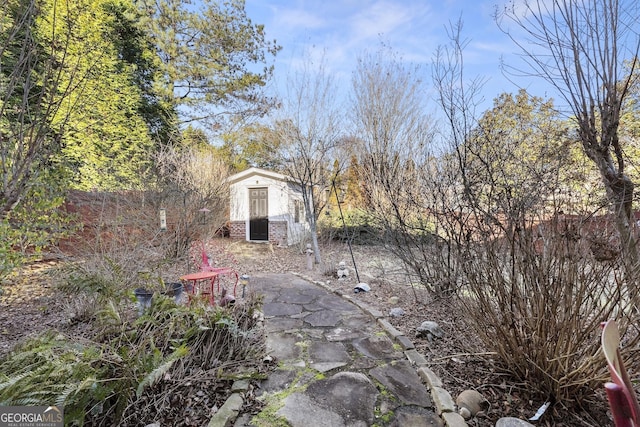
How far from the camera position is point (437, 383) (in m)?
2.21

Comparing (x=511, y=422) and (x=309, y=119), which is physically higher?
(x=309, y=119)

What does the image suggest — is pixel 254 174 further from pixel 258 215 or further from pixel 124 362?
pixel 124 362

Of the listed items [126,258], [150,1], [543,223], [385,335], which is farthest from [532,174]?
[150,1]

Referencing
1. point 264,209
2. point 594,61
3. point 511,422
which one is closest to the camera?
point 511,422

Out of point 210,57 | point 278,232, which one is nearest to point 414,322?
point 278,232

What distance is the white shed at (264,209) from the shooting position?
33.5 ft

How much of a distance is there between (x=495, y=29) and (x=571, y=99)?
1045 mm

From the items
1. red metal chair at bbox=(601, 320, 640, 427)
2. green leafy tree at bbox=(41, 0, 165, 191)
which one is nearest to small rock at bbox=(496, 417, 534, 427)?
red metal chair at bbox=(601, 320, 640, 427)

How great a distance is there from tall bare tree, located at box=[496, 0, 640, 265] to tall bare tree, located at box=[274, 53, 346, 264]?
4598mm

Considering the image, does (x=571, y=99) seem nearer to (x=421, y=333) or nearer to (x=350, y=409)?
(x=421, y=333)

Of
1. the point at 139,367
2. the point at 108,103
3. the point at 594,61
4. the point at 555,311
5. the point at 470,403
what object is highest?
the point at 108,103

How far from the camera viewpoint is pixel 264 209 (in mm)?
10852

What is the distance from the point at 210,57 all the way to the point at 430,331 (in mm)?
13111

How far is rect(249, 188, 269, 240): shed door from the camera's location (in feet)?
35.6
